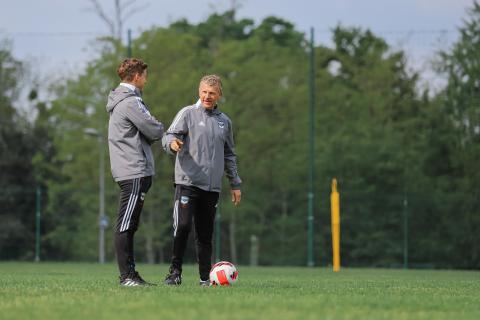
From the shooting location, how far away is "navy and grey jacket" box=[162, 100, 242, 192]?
9.90m

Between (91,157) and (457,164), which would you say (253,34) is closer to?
(91,157)

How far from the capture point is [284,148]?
4462 centimetres

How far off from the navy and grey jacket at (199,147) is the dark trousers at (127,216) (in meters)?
0.46

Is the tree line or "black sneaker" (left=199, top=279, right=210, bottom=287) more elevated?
the tree line

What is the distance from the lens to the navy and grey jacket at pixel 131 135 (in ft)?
31.2

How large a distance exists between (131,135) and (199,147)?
0.65 m

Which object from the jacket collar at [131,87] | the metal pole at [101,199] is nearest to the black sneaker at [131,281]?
the jacket collar at [131,87]

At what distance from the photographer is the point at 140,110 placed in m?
9.53

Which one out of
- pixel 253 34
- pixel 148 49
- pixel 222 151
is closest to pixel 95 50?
pixel 148 49

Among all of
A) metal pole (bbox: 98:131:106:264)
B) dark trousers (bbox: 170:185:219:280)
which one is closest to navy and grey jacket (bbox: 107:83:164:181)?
dark trousers (bbox: 170:185:219:280)

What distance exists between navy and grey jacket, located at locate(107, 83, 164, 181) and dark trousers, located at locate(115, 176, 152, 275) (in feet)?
0.24

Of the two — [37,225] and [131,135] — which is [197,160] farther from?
[37,225]

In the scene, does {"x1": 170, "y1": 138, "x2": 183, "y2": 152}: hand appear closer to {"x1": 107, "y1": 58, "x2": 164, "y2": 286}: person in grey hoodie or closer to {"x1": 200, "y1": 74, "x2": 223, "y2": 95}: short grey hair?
{"x1": 107, "y1": 58, "x2": 164, "y2": 286}: person in grey hoodie

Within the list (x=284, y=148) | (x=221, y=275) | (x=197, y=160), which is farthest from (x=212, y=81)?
(x=284, y=148)
